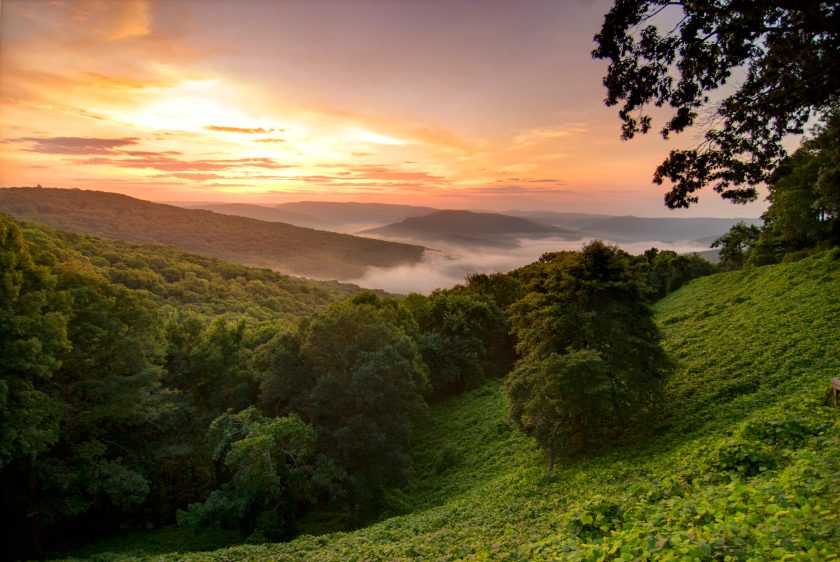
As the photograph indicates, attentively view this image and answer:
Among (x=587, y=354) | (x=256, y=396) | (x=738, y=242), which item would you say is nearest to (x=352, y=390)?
(x=256, y=396)

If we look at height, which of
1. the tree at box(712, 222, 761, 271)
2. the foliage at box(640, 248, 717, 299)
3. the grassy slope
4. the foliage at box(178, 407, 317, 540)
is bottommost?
the foliage at box(178, 407, 317, 540)

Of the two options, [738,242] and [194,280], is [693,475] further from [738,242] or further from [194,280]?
[194,280]

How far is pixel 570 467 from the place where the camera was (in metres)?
19.4

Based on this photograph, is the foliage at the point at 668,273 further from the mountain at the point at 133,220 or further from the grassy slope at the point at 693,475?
the mountain at the point at 133,220

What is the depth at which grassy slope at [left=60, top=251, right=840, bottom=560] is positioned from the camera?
803 centimetres

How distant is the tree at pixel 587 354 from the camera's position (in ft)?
61.3

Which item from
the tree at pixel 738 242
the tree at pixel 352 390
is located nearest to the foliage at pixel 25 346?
the tree at pixel 352 390

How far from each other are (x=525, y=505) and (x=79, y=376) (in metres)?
24.3

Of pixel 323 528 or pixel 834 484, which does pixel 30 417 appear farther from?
pixel 834 484

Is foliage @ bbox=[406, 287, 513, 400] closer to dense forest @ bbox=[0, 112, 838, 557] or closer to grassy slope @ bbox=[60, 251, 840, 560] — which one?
grassy slope @ bbox=[60, 251, 840, 560]

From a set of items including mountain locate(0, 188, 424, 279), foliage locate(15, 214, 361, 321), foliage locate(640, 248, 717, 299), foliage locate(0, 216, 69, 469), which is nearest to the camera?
foliage locate(0, 216, 69, 469)

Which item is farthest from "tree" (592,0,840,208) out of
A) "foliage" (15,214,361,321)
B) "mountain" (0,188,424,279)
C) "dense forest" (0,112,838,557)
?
"mountain" (0,188,424,279)

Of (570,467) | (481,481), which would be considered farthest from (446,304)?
(570,467)

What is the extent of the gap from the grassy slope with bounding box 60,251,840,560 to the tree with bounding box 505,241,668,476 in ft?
5.13
